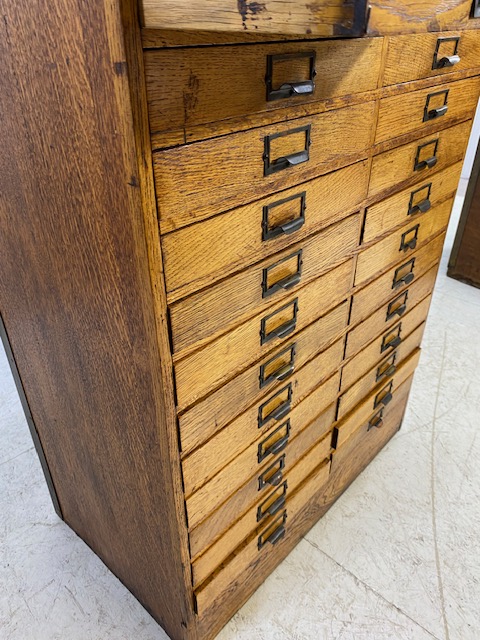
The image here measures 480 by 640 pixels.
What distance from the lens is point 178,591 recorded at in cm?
118

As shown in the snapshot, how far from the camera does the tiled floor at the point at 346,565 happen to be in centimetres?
140

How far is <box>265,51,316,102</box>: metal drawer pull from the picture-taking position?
77 cm

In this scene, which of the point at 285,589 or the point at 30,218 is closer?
the point at 30,218

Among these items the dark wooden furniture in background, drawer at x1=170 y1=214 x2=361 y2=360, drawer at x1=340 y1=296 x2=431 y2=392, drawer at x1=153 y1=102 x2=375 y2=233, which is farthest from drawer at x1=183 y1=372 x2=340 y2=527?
the dark wooden furniture in background

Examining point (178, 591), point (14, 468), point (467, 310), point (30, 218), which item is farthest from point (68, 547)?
point (467, 310)

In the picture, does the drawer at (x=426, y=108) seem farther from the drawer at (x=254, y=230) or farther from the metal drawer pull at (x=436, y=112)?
the drawer at (x=254, y=230)

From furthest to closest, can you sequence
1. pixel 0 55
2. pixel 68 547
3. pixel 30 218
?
pixel 68 547
pixel 30 218
pixel 0 55

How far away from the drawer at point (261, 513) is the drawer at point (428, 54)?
97cm

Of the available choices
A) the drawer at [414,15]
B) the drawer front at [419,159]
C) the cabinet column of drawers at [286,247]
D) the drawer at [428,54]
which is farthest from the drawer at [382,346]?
the drawer at [414,15]

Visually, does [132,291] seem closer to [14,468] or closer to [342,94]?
[342,94]

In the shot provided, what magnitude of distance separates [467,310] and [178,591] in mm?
2239

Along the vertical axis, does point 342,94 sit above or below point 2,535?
above

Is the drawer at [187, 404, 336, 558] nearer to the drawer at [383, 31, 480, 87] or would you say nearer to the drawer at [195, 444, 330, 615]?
the drawer at [195, 444, 330, 615]

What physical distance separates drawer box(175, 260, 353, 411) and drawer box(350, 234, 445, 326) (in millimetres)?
108
